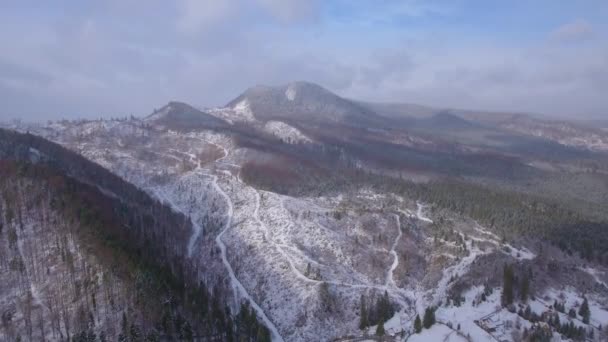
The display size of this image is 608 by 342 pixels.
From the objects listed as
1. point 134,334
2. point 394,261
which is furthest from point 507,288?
point 134,334

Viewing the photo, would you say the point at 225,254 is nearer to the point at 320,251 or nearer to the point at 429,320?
the point at 320,251

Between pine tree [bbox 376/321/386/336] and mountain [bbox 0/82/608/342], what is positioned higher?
mountain [bbox 0/82/608/342]

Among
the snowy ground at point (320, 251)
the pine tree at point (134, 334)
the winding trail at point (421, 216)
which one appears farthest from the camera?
the winding trail at point (421, 216)

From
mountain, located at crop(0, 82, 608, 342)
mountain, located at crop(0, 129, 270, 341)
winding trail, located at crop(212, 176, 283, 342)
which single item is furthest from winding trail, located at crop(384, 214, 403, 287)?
mountain, located at crop(0, 129, 270, 341)

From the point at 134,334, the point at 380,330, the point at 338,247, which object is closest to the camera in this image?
the point at 134,334

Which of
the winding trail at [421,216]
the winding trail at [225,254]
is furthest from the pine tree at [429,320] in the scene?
the winding trail at [421,216]

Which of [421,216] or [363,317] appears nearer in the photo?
[363,317]

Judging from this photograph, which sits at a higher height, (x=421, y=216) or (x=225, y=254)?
(x=421, y=216)

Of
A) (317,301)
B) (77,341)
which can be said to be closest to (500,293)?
(317,301)

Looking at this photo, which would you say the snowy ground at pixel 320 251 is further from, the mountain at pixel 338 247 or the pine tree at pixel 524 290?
the pine tree at pixel 524 290

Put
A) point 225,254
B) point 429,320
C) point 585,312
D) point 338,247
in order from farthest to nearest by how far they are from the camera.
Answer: point 225,254
point 338,247
point 585,312
point 429,320

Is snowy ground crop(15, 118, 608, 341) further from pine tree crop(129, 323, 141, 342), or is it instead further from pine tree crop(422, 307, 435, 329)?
pine tree crop(129, 323, 141, 342)
